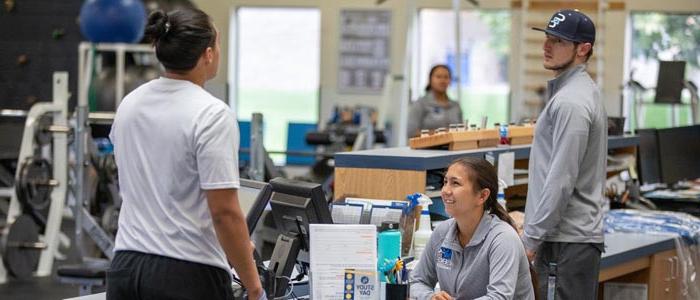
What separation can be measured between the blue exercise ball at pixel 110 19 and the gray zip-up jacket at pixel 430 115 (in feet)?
11.7

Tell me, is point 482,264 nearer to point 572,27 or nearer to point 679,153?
point 572,27

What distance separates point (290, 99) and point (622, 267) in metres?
10.2

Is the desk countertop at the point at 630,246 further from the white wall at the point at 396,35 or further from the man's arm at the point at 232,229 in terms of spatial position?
the white wall at the point at 396,35

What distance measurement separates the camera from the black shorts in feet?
8.26

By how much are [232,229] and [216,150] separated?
189 mm

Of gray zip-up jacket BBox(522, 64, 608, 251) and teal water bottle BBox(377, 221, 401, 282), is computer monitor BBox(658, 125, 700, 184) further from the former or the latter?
teal water bottle BBox(377, 221, 401, 282)

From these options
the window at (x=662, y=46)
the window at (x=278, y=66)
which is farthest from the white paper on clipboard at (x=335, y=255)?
the window at (x=278, y=66)

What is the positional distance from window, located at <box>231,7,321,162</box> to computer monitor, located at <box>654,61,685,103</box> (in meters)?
6.07

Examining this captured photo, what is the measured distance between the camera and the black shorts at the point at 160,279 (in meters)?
2.52

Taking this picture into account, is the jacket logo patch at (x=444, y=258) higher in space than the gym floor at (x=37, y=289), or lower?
higher

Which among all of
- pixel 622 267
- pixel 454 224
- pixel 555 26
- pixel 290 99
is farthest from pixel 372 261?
pixel 290 99

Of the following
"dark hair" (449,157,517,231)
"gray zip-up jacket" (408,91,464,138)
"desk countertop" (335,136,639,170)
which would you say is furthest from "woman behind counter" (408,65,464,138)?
"dark hair" (449,157,517,231)

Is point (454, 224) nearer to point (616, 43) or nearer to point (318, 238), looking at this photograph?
point (318, 238)

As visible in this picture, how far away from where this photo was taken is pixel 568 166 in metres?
3.64
